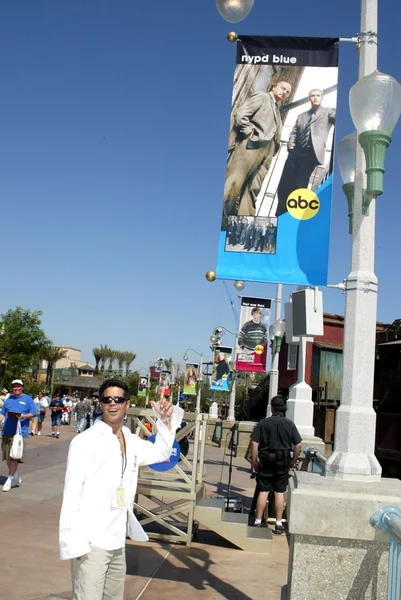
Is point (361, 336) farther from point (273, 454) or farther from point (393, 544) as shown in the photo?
point (273, 454)

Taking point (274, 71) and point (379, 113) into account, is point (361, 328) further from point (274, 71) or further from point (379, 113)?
point (274, 71)

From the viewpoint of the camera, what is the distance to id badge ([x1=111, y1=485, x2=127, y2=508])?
3480mm

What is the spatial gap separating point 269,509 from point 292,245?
16.7 ft

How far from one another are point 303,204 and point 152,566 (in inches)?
154

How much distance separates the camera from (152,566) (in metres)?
6.18

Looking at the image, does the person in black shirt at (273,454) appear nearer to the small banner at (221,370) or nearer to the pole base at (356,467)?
the pole base at (356,467)

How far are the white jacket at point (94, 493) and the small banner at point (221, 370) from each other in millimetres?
25595

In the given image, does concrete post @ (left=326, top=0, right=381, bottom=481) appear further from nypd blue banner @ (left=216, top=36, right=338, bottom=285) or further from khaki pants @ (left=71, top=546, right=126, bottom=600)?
khaki pants @ (left=71, top=546, right=126, bottom=600)

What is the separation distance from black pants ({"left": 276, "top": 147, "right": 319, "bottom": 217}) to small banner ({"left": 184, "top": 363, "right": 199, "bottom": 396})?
29.2 meters

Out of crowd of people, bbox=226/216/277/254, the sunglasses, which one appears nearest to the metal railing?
the sunglasses

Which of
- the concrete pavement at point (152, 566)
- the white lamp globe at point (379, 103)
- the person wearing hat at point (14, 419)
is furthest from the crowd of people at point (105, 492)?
the person wearing hat at point (14, 419)

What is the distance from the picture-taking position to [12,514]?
8320mm

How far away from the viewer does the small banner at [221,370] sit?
29172 mm

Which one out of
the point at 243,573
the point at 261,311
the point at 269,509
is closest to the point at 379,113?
the point at 243,573
